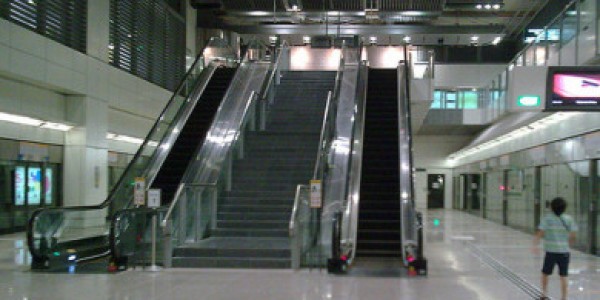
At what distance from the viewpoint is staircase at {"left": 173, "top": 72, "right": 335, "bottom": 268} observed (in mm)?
10203

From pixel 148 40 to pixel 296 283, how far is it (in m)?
14.8

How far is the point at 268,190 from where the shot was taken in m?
13.5

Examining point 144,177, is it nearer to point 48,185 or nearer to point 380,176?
point 380,176

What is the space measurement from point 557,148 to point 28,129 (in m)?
13.1

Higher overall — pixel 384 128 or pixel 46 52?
pixel 46 52

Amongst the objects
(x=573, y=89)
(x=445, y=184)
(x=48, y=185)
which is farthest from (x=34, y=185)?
(x=445, y=184)

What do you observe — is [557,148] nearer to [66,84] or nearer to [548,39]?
[548,39]

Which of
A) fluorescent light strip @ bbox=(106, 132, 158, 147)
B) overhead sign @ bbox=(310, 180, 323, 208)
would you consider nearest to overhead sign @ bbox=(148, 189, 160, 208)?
overhead sign @ bbox=(310, 180, 323, 208)

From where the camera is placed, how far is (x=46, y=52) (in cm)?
1461

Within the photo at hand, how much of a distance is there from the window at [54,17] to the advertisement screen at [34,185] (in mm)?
3416

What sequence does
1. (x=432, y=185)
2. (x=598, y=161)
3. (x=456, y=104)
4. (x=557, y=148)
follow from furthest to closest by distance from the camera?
1. (x=432, y=185)
2. (x=456, y=104)
3. (x=557, y=148)
4. (x=598, y=161)

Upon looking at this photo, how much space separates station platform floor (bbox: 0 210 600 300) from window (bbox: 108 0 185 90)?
364 inches

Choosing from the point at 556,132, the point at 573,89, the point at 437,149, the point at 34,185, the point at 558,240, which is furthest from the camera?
the point at 437,149

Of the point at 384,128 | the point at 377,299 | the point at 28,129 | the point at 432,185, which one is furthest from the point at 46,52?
the point at 432,185
